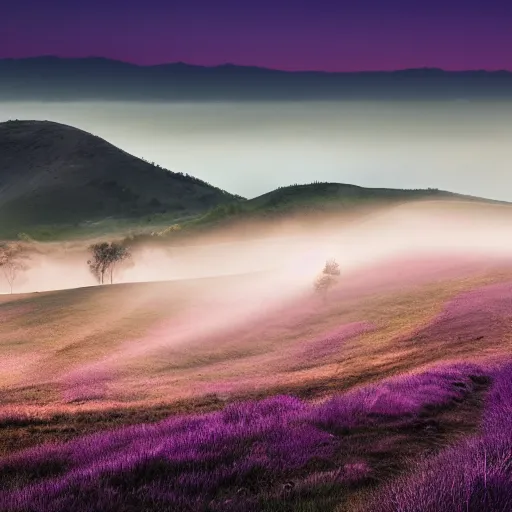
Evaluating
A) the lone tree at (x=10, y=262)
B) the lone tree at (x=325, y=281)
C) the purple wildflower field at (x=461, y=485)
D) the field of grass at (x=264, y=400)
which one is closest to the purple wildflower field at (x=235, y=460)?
the field of grass at (x=264, y=400)

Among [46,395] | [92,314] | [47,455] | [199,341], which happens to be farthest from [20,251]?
[47,455]

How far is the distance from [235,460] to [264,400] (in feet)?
28.5

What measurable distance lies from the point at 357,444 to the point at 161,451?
16.5 feet

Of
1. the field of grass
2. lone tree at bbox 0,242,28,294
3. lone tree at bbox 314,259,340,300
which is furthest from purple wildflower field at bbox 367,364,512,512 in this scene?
lone tree at bbox 0,242,28,294

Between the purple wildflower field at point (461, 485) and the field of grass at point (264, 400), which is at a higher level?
the purple wildflower field at point (461, 485)

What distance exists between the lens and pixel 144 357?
1756 inches

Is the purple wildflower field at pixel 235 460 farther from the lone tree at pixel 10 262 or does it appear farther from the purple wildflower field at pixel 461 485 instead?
the lone tree at pixel 10 262

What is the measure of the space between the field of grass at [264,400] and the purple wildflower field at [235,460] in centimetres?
5

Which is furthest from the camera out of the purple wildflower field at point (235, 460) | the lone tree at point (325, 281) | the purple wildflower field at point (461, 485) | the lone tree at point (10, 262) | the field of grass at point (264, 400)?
the lone tree at point (10, 262)

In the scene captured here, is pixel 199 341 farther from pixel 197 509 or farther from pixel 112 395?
pixel 197 509

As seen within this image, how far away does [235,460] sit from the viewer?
11117 mm

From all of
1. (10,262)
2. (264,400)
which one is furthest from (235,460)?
(10,262)

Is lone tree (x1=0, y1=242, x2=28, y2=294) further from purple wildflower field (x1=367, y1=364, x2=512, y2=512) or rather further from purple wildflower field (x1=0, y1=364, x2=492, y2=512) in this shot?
purple wildflower field (x1=367, y1=364, x2=512, y2=512)

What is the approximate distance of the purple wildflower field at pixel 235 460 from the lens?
8.78 metres
